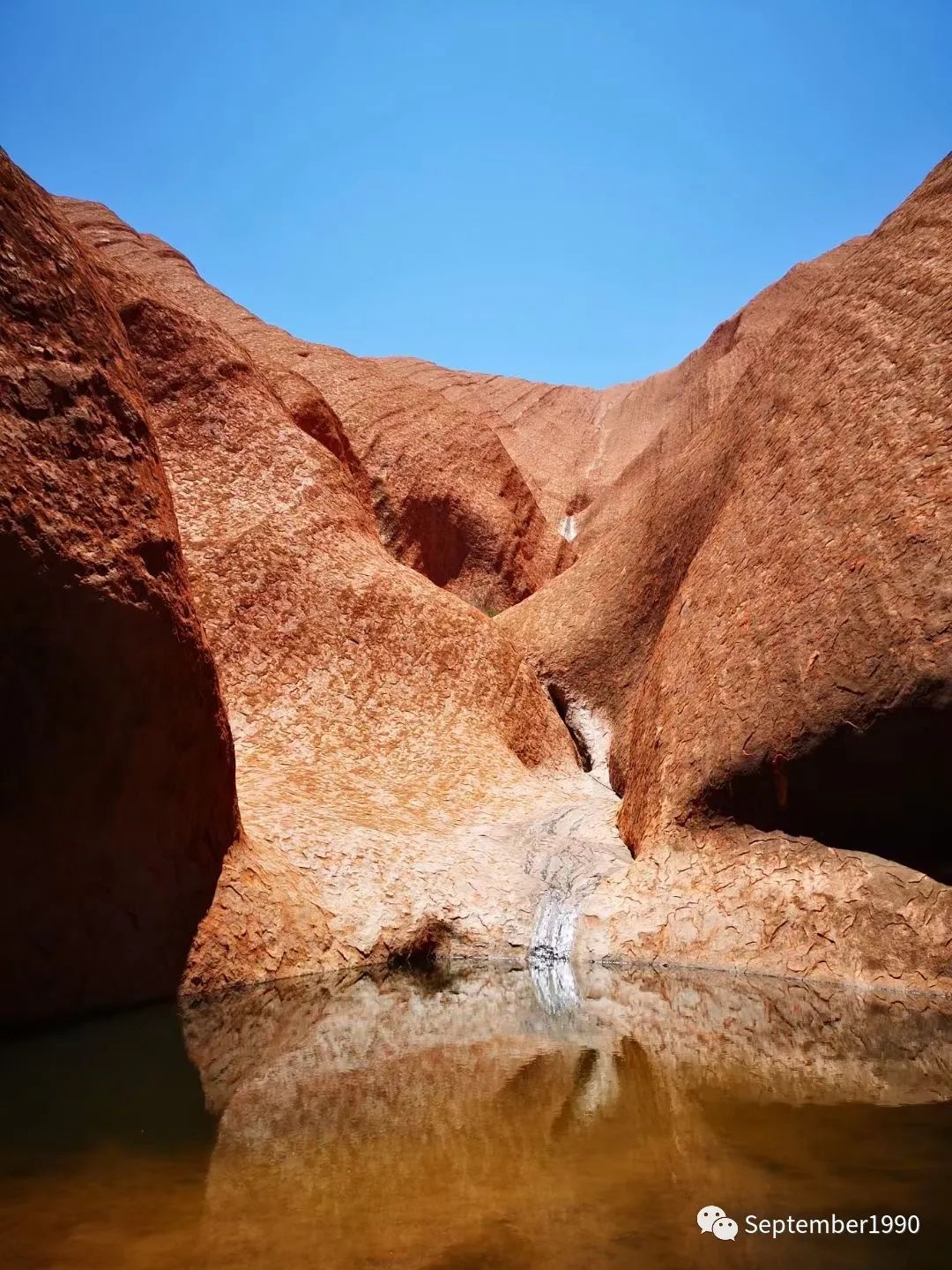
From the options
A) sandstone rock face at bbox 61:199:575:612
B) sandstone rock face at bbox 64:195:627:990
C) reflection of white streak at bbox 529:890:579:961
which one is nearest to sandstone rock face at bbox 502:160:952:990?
reflection of white streak at bbox 529:890:579:961

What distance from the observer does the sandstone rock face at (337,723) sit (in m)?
8.80

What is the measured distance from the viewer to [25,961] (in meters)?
6.61

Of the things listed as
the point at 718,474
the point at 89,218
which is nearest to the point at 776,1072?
the point at 718,474

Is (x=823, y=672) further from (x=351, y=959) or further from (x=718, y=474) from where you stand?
(x=718, y=474)

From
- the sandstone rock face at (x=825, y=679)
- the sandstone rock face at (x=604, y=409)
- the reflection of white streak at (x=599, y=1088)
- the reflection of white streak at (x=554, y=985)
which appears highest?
the sandstone rock face at (x=604, y=409)

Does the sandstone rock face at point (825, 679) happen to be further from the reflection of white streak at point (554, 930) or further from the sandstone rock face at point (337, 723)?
the sandstone rock face at point (337, 723)

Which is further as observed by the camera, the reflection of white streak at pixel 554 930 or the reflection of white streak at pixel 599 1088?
the reflection of white streak at pixel 554 930

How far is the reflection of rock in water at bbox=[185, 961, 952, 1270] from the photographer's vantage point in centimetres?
325

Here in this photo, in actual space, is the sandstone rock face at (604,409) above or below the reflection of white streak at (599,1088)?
above

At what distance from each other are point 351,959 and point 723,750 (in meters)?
3.54

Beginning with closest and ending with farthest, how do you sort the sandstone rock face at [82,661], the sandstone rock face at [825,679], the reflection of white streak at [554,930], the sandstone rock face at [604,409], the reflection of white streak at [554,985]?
the sandstone rock face at [82,661] < the reflection of white streak at [554,985] < the sandstone rock face at [825,679] < the reflection of white streak at [554,930] < the sandstone rock face at [604,409]

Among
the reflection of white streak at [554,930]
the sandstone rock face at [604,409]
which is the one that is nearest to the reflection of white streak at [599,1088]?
the reflection of white streak at [554,930]

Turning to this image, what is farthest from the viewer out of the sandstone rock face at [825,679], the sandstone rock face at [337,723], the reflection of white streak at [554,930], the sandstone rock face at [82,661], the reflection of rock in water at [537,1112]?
the sandstone rock face at [337,723]

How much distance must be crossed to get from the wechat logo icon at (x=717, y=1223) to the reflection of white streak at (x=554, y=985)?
349 centimetres
